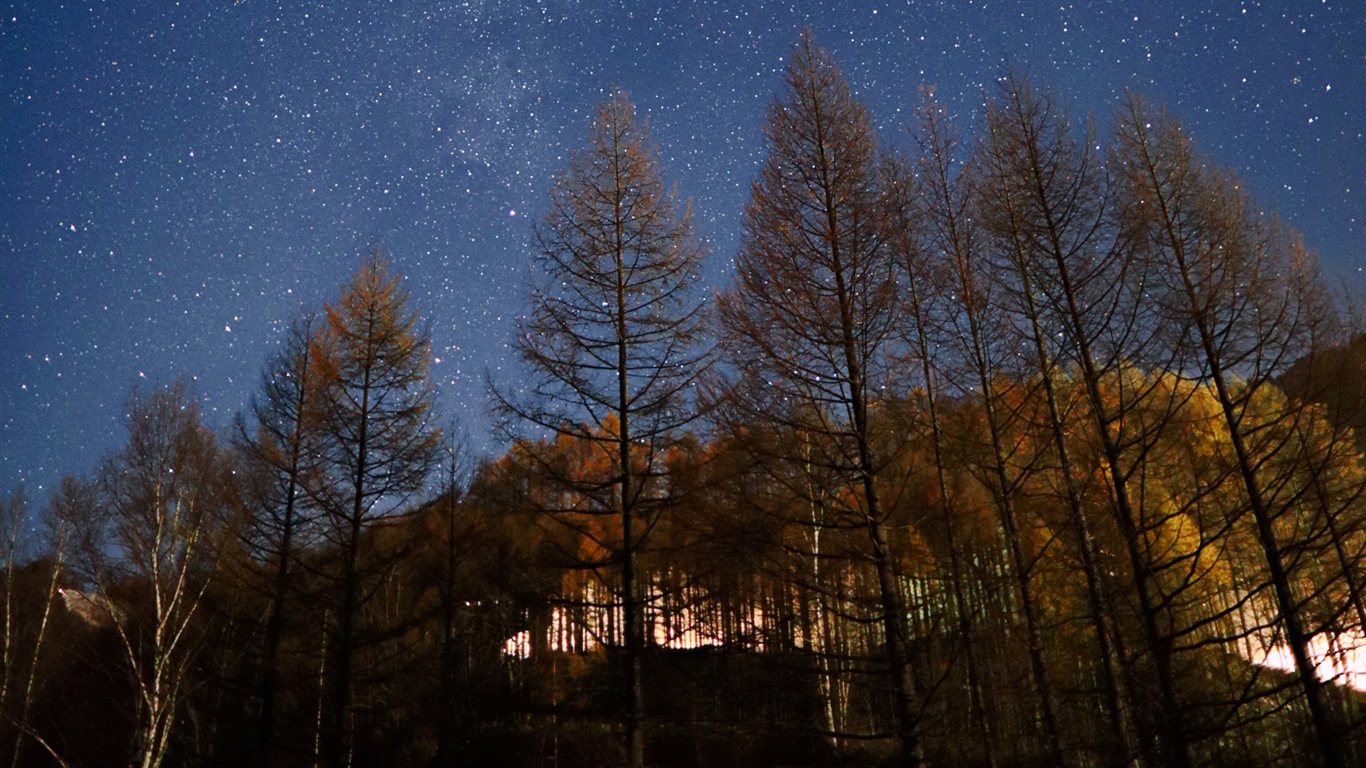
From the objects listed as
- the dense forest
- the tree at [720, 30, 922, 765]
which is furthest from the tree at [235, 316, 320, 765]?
the tree at [720, 30, 922, 765]

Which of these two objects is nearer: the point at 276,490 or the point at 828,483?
the point at 828,483

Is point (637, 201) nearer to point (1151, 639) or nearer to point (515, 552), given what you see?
point (1151, 639)

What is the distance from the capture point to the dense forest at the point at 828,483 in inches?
221

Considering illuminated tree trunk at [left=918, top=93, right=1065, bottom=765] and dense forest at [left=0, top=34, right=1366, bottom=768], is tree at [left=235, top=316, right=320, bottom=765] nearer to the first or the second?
dense forest at [left=0, top=34, right=1366, bottom=768]

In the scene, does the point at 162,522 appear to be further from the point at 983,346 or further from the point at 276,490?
the point at 983,346

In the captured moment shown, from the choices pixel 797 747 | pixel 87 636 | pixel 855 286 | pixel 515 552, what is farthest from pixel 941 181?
pixel 87 636

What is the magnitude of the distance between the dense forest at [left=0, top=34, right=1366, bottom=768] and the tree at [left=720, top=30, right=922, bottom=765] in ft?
0.11

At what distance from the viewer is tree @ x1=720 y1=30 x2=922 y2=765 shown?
22.3 feet

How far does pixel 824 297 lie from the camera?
7.45 m

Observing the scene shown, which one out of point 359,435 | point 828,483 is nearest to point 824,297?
point 828,483

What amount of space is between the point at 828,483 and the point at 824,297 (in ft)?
6.05

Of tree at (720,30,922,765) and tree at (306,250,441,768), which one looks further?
tree at (306,250,441,768)

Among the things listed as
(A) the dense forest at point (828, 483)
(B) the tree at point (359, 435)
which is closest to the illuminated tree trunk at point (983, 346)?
(A) the dense forest at point (828, 483)

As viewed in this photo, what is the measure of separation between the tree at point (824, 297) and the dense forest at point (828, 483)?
34 millimetres
